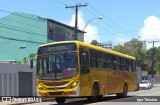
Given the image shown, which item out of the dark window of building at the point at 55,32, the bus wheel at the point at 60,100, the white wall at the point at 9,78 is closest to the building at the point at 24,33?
the dark window of building at the point at 55,32

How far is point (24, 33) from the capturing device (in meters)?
53.4

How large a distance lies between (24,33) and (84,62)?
3398 centimetres

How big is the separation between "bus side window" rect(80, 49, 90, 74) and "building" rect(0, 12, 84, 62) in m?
31.5

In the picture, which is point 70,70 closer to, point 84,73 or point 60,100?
point 84,73

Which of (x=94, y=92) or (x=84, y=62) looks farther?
(x=94, y=92)

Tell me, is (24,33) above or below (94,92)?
above

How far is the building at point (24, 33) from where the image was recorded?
5262cm

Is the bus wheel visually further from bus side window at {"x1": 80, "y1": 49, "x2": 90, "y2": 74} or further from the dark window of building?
the dark window of building

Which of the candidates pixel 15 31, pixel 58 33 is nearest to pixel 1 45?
pixel 15 31

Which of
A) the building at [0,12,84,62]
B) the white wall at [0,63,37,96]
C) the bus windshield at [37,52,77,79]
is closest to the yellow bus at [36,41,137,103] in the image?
the bus windshield at [37,52,77,79]

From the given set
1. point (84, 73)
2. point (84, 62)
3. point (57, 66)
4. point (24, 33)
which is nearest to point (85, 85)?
point (84, 73)

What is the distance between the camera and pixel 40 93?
2031 cm

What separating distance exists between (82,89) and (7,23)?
3598 cm

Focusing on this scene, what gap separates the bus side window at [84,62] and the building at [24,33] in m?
31.5
